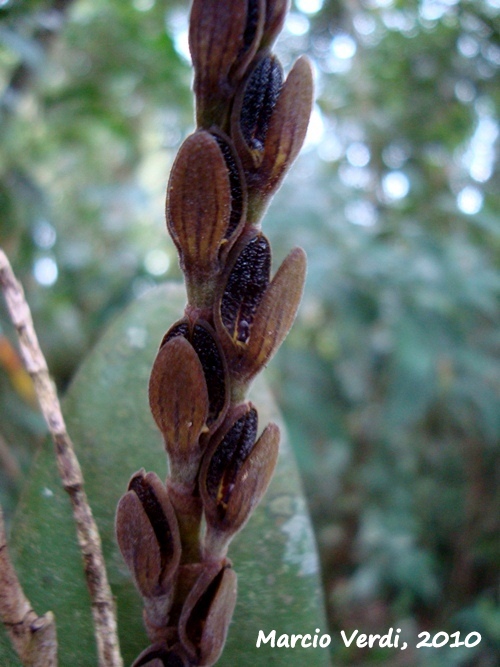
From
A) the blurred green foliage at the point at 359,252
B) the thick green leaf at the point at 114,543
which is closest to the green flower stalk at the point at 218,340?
the thick green leaf at the point at 114,543

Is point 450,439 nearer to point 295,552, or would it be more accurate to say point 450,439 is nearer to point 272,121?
point 295,552

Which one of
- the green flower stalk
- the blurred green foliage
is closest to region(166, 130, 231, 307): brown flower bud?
the green flower stalk

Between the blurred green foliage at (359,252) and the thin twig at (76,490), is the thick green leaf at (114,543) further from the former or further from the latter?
the blurred green foliage at (359,252)

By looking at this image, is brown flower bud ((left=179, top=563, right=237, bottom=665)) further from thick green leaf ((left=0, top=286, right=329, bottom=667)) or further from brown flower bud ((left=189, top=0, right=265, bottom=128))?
brown flower bud ((left=189, top=0, right=265, bottom=128))

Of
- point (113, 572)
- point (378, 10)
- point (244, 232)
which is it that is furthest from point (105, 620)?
point (378, 10)

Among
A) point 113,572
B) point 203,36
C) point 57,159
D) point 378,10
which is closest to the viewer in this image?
point 203,36

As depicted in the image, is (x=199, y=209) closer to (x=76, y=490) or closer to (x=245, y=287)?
(x=245, y=287)
